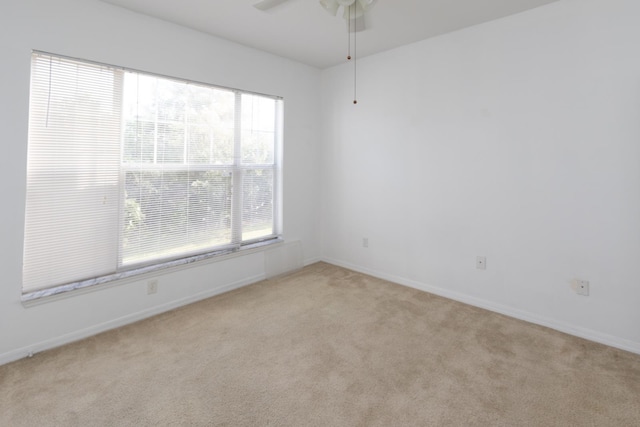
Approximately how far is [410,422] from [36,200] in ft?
9.36

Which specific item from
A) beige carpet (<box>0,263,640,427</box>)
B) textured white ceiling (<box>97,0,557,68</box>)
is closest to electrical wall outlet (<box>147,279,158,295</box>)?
beige carpet (<box>0,263,640,427</box>)

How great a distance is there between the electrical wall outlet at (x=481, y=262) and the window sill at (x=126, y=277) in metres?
2.30

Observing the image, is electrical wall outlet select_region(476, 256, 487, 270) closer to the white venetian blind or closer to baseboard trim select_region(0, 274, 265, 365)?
baseboard trim select_region(0, 274, 265, 365)

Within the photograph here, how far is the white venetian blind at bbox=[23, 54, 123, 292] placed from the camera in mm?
2281

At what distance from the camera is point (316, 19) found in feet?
9.28

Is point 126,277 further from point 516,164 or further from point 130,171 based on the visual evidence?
point 516,164

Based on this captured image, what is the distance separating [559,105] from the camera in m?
2.56

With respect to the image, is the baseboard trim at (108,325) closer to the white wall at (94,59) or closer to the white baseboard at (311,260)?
the white wall at (94,59)

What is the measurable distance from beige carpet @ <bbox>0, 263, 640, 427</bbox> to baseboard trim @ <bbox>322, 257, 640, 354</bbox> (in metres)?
0.08

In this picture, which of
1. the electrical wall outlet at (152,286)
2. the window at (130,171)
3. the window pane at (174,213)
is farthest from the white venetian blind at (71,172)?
the electrical wall outlet at (152,286)

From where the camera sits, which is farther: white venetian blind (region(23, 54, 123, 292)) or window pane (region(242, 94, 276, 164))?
window pane (region(242, 94, 276, 164))

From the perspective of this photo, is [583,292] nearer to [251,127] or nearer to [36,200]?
[251,127]

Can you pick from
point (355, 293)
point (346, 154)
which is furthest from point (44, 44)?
point (355, 293)

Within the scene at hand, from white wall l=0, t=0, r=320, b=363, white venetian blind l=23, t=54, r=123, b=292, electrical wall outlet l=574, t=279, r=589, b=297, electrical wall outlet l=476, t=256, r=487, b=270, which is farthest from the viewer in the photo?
electrical wall outlet l=476, t=256, r=487, b=270
